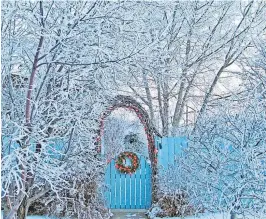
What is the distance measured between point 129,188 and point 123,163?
49 centimetres

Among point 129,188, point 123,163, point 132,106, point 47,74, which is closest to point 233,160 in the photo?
point 47,74

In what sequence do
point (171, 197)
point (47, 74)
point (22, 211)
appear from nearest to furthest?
point (47, 74) → point (22, 211) → point (171, 197)

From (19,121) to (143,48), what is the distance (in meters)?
0.99

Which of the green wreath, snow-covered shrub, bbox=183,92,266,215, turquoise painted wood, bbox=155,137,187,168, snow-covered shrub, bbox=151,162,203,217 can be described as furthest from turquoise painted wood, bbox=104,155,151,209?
snow-covered shrub, bbox=183,92,266,215

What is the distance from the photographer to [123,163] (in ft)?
25.8

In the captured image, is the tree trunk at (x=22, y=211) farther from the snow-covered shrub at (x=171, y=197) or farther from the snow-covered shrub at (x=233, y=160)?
the snow-covered shrub at (x=171, y=197)

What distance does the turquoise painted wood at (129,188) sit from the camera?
7.91 m

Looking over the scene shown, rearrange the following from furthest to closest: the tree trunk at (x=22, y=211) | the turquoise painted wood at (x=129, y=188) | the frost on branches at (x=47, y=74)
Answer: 1. the turquoise painted wood at (x=129, y=188)
2. the tree trunk at (x=22, y=211)
3. the frost on branches at (x=47, y=74)

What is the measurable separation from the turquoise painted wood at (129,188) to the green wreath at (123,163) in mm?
85

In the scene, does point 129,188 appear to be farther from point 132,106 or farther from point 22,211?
point 22,211

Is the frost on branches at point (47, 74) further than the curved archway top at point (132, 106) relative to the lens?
No

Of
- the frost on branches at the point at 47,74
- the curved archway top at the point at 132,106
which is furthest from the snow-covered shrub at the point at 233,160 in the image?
the curved archway top at the point at 132,106

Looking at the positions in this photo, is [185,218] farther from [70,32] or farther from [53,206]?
[70,32]

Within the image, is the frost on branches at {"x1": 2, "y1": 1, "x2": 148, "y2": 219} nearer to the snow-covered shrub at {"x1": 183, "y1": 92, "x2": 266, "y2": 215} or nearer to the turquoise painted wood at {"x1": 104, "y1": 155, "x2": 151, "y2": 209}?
the snow-covered shrub at {"x1": 183, "y1": 92, "x2": 266, "y2": 215}
